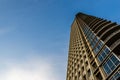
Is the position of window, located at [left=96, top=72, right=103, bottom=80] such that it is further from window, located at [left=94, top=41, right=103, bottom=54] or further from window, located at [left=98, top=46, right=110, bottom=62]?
window, located at [left=94, top=41, right=103, bottom=54]

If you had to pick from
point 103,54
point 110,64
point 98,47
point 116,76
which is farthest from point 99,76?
point 98,47

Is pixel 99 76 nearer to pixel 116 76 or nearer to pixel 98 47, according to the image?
pixel 116 76

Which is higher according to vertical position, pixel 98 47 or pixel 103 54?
pixel 98 47

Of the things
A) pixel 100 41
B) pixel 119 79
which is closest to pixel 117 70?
pixel 119 79

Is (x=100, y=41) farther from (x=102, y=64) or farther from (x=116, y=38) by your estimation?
(x=102, y=64)

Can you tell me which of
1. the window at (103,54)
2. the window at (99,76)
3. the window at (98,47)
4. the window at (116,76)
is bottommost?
the window at (116,76)

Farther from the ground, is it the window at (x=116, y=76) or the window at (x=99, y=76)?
the window at (x=99, y=76)

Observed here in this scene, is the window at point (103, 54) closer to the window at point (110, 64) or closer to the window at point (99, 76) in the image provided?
the window at point (110, 64)

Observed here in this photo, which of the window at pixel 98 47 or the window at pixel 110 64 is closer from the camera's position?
the window at pixel 110 64

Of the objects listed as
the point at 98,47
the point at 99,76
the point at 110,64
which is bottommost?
the point at 99,76

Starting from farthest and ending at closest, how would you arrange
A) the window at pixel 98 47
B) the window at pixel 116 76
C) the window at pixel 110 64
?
the window at pixel 98 47 → the window at pixel 110 64 → the window at pixel 116 76

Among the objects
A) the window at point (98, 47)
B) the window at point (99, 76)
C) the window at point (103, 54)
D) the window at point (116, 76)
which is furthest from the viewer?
the window at point (98, 47)


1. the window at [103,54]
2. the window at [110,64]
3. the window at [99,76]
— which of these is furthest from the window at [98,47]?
the window at [99,76]

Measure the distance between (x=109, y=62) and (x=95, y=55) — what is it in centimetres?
511
